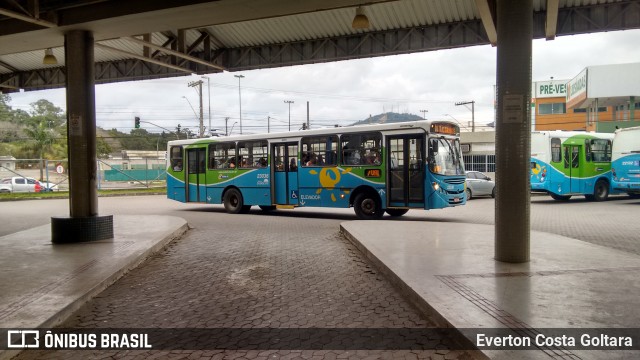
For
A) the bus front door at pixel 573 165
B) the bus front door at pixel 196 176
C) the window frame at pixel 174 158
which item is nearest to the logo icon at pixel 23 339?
the bus front door at pixel 196 176

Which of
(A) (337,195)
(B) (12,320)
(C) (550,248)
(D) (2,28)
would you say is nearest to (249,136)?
(A) (337,195)

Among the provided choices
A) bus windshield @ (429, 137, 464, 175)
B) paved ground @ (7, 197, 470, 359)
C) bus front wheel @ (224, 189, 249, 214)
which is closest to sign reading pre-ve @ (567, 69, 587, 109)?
bus windshield @ (429, 137, 464, 175)

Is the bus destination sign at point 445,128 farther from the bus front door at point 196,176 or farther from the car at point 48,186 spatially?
the car at point 48,186

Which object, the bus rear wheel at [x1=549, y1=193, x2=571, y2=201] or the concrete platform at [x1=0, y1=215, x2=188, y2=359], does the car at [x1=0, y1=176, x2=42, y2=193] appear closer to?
the concrete platform at [x1=0, y1=215, x2=188, y2=359]

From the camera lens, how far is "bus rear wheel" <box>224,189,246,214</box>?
18.0 m

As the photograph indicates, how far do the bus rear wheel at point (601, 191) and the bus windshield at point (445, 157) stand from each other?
1070cm

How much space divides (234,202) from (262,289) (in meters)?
12.2

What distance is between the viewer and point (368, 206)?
14789mm

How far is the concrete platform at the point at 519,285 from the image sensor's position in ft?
14.8

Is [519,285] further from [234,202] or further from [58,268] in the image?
[234,202]

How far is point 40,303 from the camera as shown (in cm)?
548

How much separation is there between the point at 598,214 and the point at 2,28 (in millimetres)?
17753

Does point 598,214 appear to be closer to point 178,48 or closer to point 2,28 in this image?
point 178,48

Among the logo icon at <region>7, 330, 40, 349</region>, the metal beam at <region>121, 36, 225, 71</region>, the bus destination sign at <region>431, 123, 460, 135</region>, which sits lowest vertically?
the logo icon at <region>7, 330, 40, 349</region>
